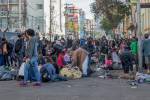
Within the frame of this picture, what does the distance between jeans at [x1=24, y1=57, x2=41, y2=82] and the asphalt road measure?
38cm

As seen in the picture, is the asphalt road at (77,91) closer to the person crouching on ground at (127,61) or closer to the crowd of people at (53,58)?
the crowd of people at (53,58)

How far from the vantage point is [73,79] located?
67.8 feet

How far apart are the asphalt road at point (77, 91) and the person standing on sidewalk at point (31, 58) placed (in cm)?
40

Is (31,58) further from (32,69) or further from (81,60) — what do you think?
(81,60)

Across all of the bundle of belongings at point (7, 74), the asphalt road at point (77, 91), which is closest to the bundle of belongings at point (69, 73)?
the asphalt road at point (77, 91)

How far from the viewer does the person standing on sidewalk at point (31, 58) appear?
56.7 feet

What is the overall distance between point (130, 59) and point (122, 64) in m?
0.53

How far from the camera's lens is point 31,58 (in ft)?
57.4

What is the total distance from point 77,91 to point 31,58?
2.30 metres

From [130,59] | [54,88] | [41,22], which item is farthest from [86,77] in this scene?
[41,22]

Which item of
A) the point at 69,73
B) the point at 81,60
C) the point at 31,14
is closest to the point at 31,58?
the point at 69,73

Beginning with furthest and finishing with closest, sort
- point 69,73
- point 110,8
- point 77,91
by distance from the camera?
point 110,8 → point 69,73 → point 77,91

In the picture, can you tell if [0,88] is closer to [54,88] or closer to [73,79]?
[54,88]

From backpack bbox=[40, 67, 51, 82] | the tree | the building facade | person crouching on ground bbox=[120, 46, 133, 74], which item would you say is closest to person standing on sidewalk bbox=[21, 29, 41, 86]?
backpack bbox=[40, 67, 51, 82]
